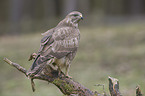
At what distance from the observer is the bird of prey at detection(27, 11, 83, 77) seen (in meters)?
3.92

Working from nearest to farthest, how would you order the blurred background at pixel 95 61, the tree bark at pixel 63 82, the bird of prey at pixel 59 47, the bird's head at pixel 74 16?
1. the bird of prey at pixel 59 47
2. the tree bark at pixel 63 82
3. the bird's head at pixel 74 16
4. the blurred background at pixel 95 61

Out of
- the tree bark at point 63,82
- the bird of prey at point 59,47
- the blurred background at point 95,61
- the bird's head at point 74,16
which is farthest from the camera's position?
the blurred background at point 95,61

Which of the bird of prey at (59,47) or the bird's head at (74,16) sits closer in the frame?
the bird of prey at (59,47)

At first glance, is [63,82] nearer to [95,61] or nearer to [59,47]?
[59,47]

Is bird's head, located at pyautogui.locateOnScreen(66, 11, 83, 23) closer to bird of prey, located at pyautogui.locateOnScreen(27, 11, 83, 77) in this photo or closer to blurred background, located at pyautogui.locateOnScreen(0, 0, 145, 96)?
bird of prey, located at pyautogui.locateOnScreen(27, 11, 83, 77)

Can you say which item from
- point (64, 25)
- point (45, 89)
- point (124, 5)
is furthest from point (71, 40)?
point (124, 5)

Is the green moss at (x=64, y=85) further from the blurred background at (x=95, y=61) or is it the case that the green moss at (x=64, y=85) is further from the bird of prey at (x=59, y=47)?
the blurred background at (x=95, y=61)

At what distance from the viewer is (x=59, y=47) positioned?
428cm

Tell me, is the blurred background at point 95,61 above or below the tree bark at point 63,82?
above

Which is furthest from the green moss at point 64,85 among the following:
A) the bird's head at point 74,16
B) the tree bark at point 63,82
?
the bird's head at point 74,16

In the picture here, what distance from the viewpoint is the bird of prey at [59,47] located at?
12.9 ft

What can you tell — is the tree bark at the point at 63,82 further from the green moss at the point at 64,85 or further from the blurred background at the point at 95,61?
the blurred background at the point at 95,61

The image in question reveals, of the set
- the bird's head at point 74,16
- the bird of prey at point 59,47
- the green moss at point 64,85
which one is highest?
the bird's head at point 74,16

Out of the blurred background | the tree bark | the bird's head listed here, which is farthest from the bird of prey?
the blurred background
